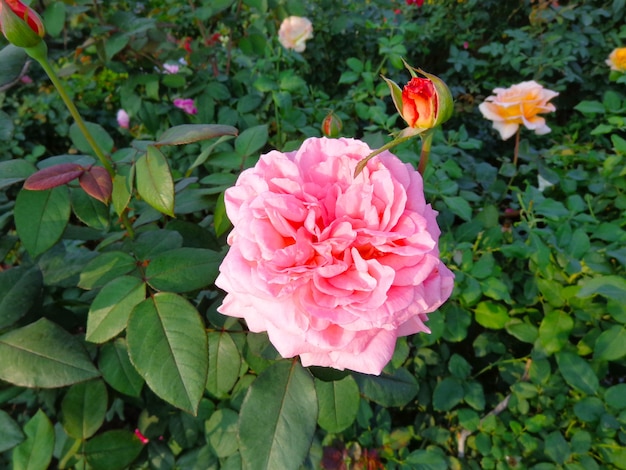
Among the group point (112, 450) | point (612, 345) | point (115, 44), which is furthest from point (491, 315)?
point (115, 44)

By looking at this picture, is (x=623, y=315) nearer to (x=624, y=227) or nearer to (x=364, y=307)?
(x=624, y=227)

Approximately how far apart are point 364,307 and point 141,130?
2365 mm

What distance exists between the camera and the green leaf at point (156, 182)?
572 mm

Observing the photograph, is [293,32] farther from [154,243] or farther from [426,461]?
[426,461]

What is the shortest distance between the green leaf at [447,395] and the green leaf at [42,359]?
0.76 m

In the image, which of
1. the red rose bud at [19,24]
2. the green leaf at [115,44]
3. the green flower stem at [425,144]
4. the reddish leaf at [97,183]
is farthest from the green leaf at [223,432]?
the green leaf at [115,44]

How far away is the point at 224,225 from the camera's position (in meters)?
0.65

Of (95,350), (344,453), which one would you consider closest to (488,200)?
(344,453)

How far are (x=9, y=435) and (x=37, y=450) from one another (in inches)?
4.4

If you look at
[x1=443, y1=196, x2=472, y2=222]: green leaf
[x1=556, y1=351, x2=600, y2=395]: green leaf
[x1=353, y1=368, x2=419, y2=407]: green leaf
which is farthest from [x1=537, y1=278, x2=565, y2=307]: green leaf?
[x1=353, y1=368, x2=419, y2=407]: green leaf

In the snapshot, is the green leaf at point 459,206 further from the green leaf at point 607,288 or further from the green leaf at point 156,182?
the green leaf at point 156,182

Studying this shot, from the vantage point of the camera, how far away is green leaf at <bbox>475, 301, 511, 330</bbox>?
991 mm

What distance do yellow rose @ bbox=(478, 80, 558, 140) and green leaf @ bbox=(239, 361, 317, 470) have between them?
103 cm

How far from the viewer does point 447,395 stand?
39.9 inches
